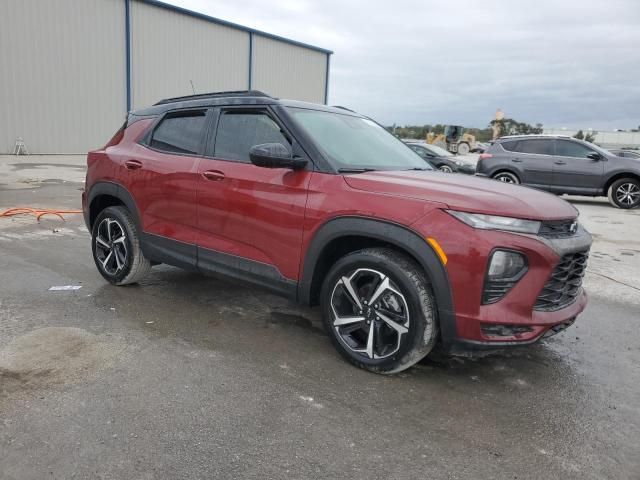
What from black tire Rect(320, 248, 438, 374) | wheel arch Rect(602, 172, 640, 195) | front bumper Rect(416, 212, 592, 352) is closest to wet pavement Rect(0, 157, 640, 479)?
black tire Rect(320, 248, 438, 374)

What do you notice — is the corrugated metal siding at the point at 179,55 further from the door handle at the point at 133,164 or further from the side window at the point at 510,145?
the door handle at the point at 133,164

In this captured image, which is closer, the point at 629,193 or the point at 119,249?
the point at 119,249

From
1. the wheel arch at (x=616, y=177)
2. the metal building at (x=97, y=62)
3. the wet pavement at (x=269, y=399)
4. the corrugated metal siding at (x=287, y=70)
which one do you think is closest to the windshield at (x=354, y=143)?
the wet pavement at (x=269, y=399)

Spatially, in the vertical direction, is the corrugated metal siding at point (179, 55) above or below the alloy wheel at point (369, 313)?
above

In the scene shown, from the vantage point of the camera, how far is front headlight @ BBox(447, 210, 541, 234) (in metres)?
2.88

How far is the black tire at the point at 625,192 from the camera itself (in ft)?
41.8

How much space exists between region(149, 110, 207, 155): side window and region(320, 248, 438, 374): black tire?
68.7 inches

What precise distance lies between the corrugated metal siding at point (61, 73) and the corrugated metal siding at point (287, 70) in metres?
8.31

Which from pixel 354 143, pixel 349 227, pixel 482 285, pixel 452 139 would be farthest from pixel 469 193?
pixel 452 139

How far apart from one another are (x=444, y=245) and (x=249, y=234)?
1.50m

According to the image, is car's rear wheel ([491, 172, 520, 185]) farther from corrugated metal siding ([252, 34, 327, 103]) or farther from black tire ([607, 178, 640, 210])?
corrugated metal siding ([252, 34, 327, 103])

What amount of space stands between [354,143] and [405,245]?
1.24m

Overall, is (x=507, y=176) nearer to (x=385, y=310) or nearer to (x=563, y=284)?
(x=563, y=284)

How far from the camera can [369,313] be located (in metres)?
3.29
